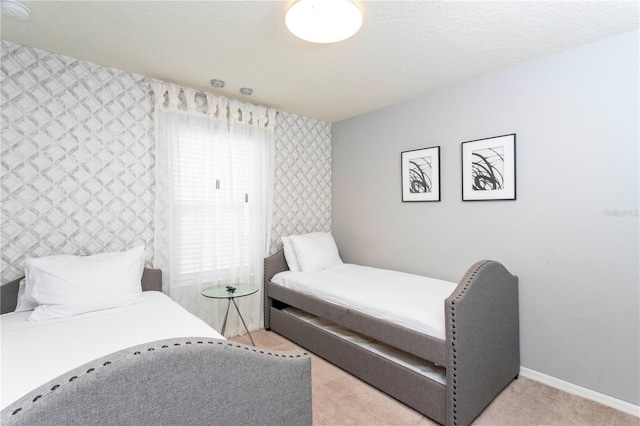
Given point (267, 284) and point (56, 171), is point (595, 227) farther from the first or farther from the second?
point (56, 171)

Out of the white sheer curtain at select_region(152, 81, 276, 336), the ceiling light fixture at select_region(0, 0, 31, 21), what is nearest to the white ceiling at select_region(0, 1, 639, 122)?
the ceiling light fixture at select_region(0, 0, 31, 21)

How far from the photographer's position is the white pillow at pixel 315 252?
3341 millimetres

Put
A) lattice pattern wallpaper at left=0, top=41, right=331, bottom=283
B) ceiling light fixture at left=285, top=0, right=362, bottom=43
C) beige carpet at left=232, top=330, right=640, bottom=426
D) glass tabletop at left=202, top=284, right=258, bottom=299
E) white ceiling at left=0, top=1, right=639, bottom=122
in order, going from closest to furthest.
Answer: ceiling light fixture at left=285, top=0, right=362, bottom=43
white ceiling at left=0, top=1, right=639, bottom=122
beige carpet at left=232, top=330, right=640, bottom=426
lattice pattern wallpaper at left=0, top=41, right=331, bottom=283
glass tabletop at left=202, top=284, right=258, bottom=299

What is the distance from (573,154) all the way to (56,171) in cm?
370

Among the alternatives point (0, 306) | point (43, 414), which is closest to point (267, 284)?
point (0, 306)

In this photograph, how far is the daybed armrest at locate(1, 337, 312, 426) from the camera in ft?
2.45

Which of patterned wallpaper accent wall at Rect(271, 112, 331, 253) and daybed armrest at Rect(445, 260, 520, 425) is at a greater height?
patterned wallpaper accent wall at Rect(271, 112, 331, 253)

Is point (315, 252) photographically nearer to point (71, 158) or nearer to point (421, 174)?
point (421, 174)

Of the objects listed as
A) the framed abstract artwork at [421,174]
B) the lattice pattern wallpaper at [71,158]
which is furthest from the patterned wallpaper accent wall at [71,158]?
the framed abstract artwork at [421,174]

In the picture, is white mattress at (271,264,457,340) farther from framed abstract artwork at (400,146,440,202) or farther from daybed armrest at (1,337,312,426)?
daybed armrest at (1,337,312,426)

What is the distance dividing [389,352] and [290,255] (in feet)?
4.88

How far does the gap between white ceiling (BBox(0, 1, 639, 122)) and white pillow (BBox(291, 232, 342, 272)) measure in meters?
1.58

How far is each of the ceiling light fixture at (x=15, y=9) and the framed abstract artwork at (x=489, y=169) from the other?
314 cm

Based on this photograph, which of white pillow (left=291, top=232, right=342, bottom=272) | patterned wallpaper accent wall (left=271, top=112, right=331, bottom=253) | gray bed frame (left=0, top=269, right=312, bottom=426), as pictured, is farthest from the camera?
patterned wallpaper accent wall (left=271, top=112, right=331, bottom=253)
